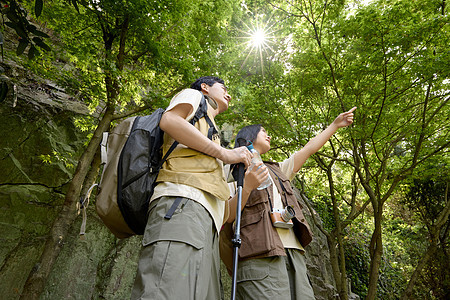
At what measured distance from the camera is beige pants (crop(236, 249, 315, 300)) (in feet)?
5.88

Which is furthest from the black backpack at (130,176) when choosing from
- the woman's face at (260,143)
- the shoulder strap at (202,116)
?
the woman's face at (260,143)

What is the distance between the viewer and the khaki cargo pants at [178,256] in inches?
44.4

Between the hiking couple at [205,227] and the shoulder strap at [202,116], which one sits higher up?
the shoulder strap at [202,116]

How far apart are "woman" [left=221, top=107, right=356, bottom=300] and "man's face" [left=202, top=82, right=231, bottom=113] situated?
1.87 feet

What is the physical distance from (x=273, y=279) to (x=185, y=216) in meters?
0.99

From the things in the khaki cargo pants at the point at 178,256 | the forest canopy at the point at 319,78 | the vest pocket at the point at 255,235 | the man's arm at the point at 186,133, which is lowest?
the khaki cargo pants at the point at 178,256

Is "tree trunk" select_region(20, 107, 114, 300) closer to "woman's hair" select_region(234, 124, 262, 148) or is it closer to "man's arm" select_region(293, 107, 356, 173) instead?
"woman's hair" select_region(234, 124, 262, 148)

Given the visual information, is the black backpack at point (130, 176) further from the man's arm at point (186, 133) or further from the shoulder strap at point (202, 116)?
the man's arm at point (186, 133)

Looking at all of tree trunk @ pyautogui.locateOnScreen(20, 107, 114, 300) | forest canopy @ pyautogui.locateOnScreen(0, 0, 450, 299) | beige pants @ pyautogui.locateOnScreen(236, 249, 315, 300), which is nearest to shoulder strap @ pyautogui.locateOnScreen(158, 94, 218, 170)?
beige pants @ pyautogui.locateOnScreen(236, 249, 315, 300)

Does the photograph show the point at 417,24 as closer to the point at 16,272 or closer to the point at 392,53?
the point at 392,53

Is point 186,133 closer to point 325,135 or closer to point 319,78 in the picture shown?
point 325,135

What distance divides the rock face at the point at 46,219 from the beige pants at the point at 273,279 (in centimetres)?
409

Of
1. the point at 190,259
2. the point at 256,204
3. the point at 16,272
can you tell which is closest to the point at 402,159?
the point at 256,204

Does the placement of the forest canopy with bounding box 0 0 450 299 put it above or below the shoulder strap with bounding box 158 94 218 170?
above
